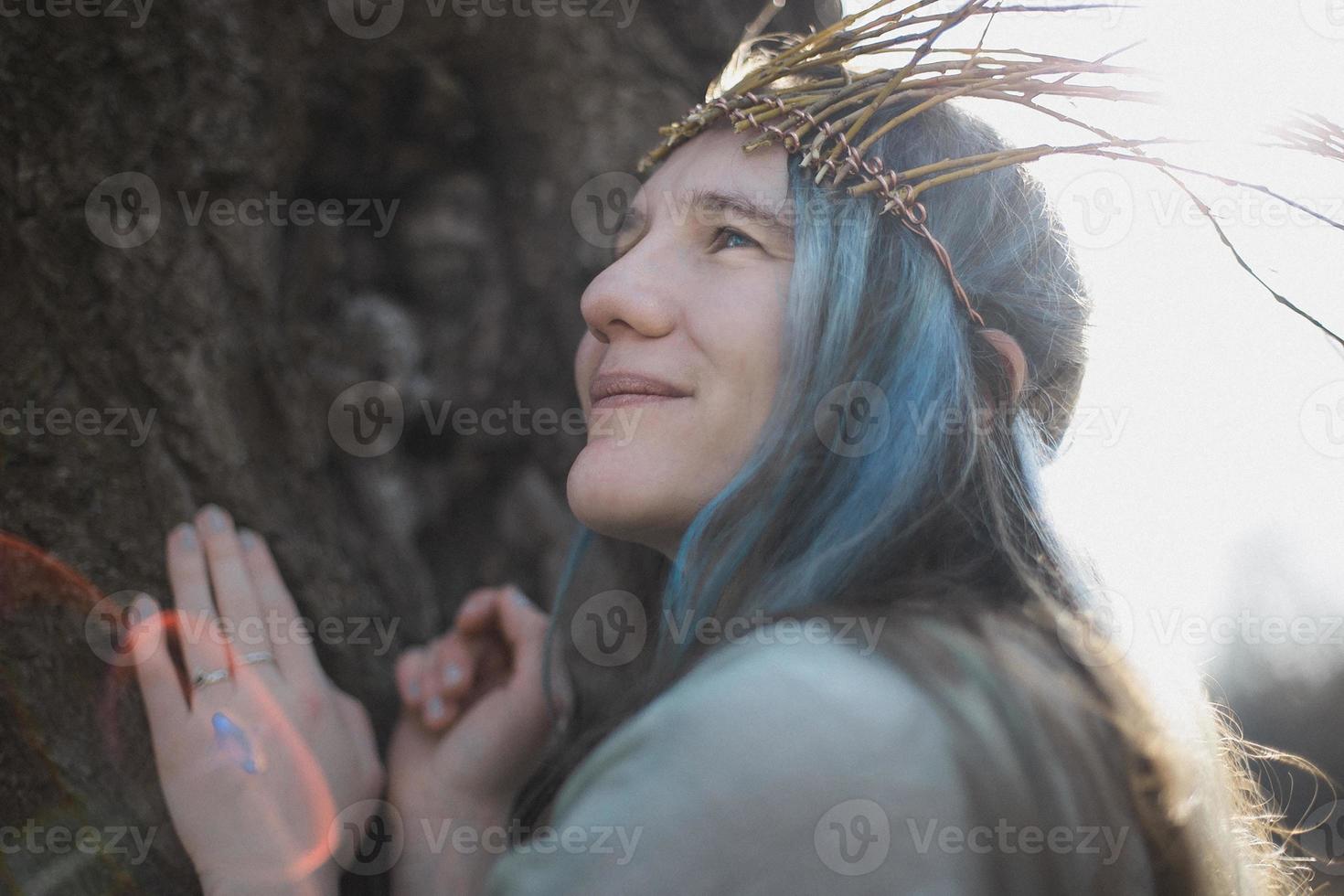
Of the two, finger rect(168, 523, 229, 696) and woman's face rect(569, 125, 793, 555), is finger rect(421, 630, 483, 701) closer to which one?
finger rect(168, 523, 229, 696)

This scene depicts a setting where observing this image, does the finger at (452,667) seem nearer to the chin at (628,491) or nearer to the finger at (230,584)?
the finger at (230,584)

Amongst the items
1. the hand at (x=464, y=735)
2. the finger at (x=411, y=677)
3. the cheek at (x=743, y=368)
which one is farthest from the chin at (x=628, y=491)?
the finger at (x=411, y=677)

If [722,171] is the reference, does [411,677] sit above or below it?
below

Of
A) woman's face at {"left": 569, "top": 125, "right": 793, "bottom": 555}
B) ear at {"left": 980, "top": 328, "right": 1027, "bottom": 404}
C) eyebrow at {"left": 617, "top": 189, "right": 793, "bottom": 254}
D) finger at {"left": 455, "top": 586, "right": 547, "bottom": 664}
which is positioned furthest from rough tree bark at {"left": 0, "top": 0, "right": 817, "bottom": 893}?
ear at {"left": 980, "top": 328, "right": 1027, "bottom": 404}

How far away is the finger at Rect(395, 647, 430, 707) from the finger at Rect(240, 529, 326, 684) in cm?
16

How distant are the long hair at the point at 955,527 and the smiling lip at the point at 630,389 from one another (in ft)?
0.61

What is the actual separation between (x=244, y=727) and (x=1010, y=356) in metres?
1.46

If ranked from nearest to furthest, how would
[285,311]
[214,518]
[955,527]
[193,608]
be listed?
[955,527] < [193,608] < [214,518] < [285,311]

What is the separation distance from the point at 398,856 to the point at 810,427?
115 centimetres

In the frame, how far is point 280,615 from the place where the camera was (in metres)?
1.82

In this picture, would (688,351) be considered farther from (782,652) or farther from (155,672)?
(155,672)

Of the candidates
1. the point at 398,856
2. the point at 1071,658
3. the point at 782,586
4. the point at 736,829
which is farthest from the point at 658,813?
the point at 398,856

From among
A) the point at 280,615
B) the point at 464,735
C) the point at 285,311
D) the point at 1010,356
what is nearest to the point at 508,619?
the point at 464,735

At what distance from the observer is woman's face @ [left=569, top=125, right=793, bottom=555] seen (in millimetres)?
1551
